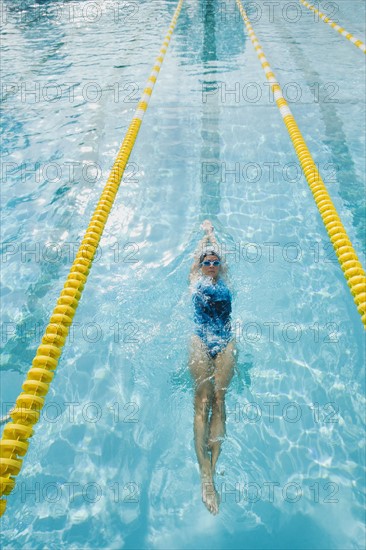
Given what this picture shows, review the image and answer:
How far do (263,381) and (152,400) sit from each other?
0.97m

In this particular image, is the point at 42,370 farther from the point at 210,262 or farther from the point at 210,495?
the point at 210,262

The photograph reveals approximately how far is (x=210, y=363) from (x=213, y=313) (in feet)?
1.49

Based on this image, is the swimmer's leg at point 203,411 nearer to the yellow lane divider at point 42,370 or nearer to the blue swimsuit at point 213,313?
the blue swimsuit at point 213,313

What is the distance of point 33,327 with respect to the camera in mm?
3785

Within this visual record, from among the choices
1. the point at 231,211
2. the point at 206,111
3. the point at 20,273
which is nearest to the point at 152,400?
the point at 20,273

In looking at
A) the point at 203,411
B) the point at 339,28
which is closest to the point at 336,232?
the point at 203,411

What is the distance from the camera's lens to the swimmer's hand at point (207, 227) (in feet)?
14.8

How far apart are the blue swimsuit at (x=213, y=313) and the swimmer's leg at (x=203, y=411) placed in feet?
0.37

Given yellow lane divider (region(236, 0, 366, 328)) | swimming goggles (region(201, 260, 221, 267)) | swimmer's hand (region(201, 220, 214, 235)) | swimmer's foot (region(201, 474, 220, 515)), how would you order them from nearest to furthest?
swimmer's foot (region(201, 474, 220, 515)), yellow lane divider (region(236, 0, 366, 328)), swimming goggles (region(201, 260, 221, 267)), swimmer's hand (region(201, 220, 214, 235))

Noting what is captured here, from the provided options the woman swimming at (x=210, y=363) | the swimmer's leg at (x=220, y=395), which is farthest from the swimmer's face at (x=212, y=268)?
the swimmer's leg at (x=220, y=395)

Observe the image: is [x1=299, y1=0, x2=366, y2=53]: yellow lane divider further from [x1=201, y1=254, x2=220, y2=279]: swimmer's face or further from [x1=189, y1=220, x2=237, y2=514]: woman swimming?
[x1=189, y1=220, x2=237, y2=514]: woman swimming

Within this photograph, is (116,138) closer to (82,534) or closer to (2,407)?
(2,407)

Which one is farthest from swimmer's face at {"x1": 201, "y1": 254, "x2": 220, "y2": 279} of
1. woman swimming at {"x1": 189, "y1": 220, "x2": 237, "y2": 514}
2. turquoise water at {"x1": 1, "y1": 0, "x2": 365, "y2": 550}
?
turquoise water at {"x1": 1, "y1": 0, "x2": 365, "y2": 550}

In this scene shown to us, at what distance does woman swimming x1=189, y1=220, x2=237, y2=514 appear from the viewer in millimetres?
2660
